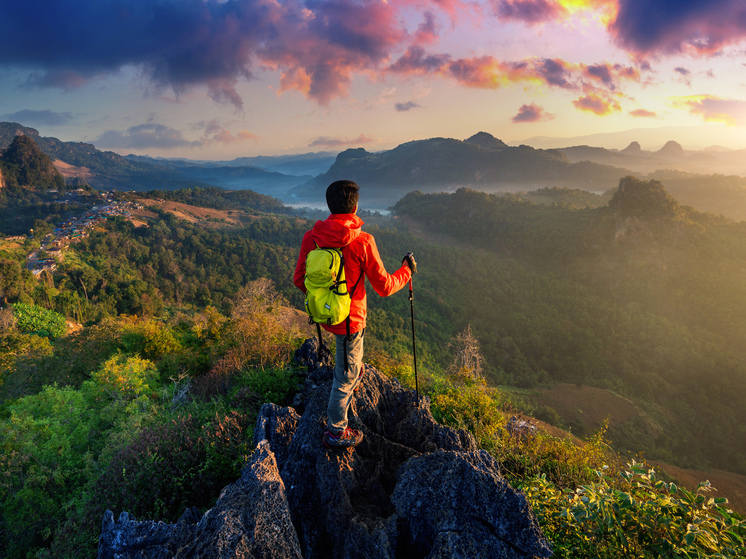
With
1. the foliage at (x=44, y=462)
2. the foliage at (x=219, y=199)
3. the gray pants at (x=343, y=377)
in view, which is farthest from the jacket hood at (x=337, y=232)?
the foliage at (x=219, y=199)

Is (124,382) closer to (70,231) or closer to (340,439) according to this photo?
(340,439)

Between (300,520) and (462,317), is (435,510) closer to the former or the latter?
(300,520)

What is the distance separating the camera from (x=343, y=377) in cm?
393

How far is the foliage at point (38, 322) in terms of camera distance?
27203 millimetres

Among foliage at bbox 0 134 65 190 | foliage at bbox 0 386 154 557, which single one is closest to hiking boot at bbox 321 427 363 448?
foliage at bbox 0 386 154 557

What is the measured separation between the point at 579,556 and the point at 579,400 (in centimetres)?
3202

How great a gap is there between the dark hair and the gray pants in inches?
59.9

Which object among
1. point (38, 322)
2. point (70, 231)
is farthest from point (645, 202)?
point (70, 231)

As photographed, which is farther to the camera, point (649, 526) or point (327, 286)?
point (327, 286)

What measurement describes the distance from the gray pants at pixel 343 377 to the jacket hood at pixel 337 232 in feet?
3.79

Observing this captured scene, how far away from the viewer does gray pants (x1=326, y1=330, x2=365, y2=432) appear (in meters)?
3.84

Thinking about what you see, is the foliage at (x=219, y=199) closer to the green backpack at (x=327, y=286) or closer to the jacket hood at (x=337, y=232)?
the jacket hood at (x=337, y=232)

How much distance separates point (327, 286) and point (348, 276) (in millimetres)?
305

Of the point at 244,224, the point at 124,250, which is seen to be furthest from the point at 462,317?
the point at 244,224
